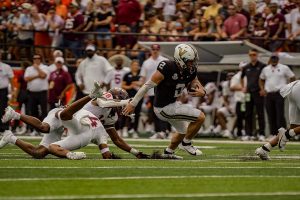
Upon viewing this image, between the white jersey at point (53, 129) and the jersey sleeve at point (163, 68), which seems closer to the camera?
the white jersey at point (53, 129)

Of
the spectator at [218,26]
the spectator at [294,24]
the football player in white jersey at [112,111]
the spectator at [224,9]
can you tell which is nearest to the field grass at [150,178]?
the football player in white jersey at [112,111]

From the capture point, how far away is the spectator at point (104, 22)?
22.2 meters

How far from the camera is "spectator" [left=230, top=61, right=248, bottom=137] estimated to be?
19.5 m

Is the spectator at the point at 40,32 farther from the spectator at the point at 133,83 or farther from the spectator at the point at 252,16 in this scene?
the spectator at the point at 252,16

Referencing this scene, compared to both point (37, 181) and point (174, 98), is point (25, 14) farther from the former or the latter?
point (37, 181)

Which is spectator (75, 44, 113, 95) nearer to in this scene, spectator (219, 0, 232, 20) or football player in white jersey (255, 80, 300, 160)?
spectator (219, 0, 232, 20)

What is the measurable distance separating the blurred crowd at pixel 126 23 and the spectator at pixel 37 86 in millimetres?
1910

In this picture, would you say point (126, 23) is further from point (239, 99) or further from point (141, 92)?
point (141, 92)

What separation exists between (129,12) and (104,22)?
0.61 m

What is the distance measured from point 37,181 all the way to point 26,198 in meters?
1.19

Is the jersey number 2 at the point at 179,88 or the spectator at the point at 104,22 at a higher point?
the jersey number 2 at the point at 179,88

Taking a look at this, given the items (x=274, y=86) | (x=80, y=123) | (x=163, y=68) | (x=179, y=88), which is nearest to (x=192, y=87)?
(x=179, y=88)

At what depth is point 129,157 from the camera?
12.4 meters

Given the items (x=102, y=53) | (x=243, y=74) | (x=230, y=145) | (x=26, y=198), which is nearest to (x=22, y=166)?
(x=26, y=198)
